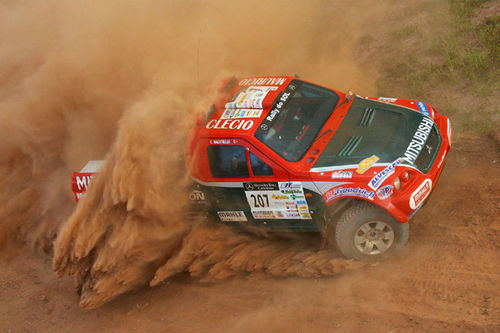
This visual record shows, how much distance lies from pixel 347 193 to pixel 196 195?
1.87 meters

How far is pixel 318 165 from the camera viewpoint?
556 centimetres

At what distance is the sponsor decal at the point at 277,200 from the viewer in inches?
223

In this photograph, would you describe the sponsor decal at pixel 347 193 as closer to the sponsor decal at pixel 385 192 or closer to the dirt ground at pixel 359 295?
the sponsor decal at pixel 385 192

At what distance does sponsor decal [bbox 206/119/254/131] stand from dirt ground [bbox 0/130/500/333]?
1.89m

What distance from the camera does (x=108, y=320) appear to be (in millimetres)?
6160

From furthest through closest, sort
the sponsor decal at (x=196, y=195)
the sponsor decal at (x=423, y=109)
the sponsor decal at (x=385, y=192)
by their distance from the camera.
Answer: the sponsor decal at (x=423, y=109) → the sponsor decal at (x=196, y=195) → the sponsor decal at (x=385, y=192)

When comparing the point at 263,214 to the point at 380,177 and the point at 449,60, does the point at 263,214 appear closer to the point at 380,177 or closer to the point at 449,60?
the point at 380,177

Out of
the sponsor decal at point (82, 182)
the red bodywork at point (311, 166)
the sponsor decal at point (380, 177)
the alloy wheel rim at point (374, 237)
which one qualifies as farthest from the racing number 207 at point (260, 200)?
the sponsor decal at point (82, 182)

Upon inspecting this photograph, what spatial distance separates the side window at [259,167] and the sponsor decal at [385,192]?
123cm

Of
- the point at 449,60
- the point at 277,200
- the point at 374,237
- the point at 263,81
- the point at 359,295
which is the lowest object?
the point at 359,295

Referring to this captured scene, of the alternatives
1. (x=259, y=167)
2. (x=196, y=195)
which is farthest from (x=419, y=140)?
(x=196, y=195)

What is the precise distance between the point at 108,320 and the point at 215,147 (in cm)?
254

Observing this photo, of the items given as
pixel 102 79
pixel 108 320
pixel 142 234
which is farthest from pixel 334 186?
pixel 102 79

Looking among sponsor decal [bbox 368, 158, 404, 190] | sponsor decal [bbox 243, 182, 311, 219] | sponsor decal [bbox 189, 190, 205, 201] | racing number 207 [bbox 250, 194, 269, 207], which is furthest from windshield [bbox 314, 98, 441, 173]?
sponsor decal [bbox 189, 190, 205, 201]
